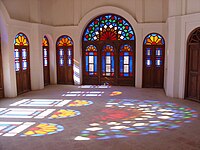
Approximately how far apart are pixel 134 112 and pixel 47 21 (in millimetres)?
7251

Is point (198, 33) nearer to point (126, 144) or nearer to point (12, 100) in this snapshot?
point (126, 144)

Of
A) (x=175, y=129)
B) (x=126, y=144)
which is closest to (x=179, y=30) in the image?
(x=175, y=129)

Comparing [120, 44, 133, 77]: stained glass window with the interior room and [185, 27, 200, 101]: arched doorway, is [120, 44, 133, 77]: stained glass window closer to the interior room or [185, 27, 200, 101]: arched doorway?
the interior room

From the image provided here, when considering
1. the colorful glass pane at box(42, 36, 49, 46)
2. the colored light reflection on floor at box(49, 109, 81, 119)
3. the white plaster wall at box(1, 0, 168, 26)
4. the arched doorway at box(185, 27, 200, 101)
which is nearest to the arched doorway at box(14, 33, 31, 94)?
the white plaster wall at box(1, 0, 168, 26)

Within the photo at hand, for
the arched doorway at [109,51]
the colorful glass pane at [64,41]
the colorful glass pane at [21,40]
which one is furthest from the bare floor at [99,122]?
the colorful glass pane at [64,41]

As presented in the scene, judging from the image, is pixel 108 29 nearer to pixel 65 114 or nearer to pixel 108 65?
pixel 108 65

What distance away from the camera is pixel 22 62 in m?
10.1

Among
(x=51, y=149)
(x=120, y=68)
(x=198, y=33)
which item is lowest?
(x=51, y=149)

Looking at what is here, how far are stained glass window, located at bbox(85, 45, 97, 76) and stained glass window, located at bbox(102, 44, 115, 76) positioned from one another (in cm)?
49

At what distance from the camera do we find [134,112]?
7.05 m

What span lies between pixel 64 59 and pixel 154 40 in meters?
→ 4.85

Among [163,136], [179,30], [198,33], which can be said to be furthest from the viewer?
[179,30]

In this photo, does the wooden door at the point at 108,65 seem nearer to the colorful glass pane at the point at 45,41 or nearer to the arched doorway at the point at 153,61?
the arched doorway at the point at 153,61

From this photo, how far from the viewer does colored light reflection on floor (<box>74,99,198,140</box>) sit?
17.7 feet
